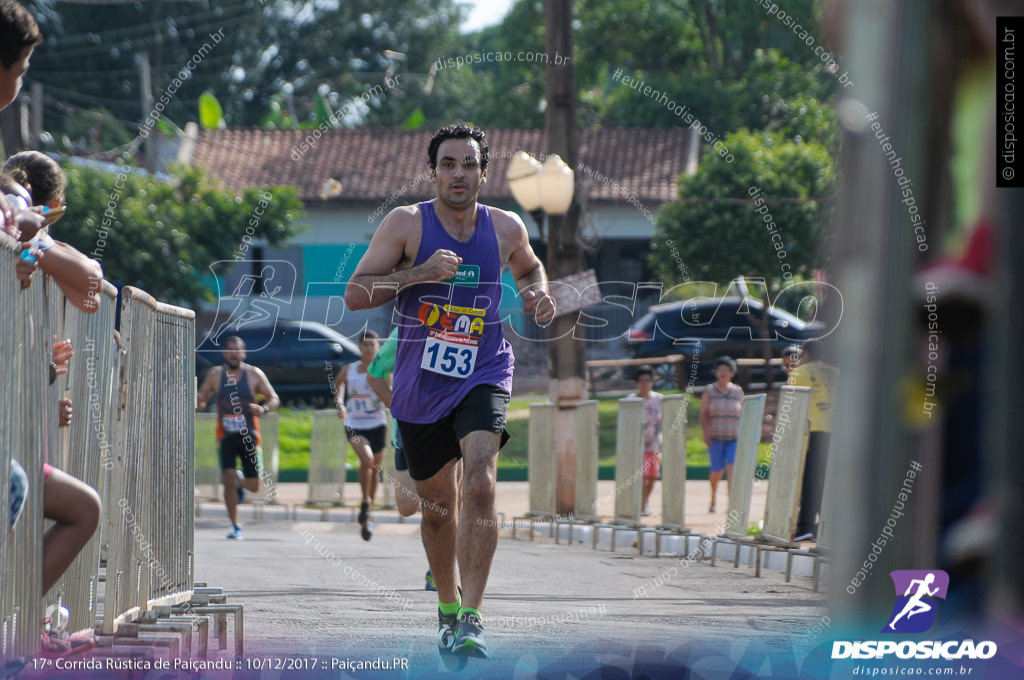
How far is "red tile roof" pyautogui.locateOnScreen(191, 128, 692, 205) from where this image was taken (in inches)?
1380

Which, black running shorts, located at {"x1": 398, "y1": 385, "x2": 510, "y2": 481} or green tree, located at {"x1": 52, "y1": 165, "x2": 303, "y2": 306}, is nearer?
black running shorts, located at {"x1": 398, "y1": 385, "x2": 510, "y2": 481}

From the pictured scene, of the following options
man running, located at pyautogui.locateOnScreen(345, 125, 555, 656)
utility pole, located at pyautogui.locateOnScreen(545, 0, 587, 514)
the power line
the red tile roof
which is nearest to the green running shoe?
man running, located at pyautogui.locateOnScreen(345, 125, 555, 656)

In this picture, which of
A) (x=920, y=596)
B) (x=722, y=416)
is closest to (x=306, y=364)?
(x=722, y=416)

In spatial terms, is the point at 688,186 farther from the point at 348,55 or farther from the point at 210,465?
the point at 348,55

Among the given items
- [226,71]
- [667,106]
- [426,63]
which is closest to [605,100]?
[667,106]

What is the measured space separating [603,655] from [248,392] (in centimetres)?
900

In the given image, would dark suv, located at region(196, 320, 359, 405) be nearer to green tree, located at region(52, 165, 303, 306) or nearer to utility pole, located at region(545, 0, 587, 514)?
green tree, located at region(52, 165, 303, 306)

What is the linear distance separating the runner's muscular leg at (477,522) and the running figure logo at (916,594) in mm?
3336

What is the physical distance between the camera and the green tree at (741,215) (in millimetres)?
29797

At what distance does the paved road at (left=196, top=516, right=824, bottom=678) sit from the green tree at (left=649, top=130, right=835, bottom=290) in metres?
18.9

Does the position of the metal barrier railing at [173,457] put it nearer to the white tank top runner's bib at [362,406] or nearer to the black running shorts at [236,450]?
the black running shorts at [236,450]

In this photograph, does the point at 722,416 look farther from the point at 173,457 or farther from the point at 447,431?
the point at 173,457

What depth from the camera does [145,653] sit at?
4.25 m
